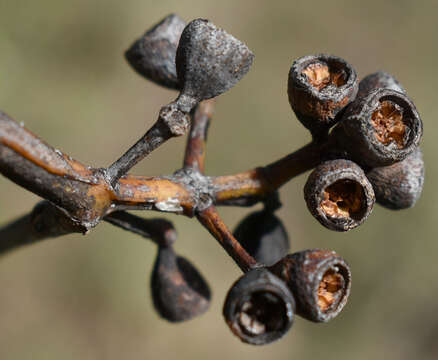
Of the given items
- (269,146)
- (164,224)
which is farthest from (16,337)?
(164,224)

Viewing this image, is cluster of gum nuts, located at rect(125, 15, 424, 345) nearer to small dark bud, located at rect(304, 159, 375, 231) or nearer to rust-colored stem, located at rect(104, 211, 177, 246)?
small dark bud, located at rect(304, 159, 375, 231)

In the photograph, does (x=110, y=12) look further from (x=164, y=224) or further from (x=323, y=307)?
(x=323, y=307)

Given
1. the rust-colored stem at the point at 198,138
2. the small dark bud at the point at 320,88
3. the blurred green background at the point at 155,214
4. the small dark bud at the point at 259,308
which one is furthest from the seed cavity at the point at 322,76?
the blurred green background at the point at 155,214

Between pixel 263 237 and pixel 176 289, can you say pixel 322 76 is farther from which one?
pixel 176 289

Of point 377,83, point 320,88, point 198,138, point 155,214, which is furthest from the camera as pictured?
point 155,214

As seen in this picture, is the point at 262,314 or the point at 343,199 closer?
the point at 262,314

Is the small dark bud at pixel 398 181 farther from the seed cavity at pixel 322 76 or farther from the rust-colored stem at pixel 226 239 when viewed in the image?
the rust-colored stem at pixel 226 239

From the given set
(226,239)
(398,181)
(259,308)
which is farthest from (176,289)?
(398,181)
